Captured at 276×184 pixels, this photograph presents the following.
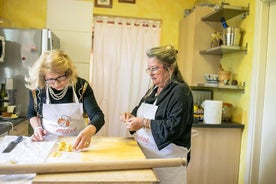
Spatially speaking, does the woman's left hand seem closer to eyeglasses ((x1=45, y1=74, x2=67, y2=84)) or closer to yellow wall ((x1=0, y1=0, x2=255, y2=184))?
eyeglasses ((x1=45, y1=74, x2=67, y2=84))

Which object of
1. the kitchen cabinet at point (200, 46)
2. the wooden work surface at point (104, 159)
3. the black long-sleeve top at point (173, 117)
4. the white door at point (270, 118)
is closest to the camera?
the wooden work surface at point (104, 159)

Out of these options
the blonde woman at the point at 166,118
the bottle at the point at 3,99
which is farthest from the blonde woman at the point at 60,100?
the bottle at the point at 3,99

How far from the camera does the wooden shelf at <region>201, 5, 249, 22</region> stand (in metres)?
2.26

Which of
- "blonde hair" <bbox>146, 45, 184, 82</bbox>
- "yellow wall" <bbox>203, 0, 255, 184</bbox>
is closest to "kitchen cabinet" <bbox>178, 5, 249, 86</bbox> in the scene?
"yellow wall" <bbox>203, 0, 255, 184</bbox>

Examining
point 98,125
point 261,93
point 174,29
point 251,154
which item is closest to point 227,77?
point 261,93

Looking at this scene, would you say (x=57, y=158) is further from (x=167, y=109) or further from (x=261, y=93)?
(x=261, y=93)

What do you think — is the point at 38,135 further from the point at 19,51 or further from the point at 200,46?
the point at 200,46

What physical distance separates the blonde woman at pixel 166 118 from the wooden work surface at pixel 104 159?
111 mm

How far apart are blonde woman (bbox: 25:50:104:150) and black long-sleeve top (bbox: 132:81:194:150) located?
0.32 m

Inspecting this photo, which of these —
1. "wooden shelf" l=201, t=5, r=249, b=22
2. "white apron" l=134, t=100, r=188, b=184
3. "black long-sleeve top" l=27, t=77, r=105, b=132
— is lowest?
"white apron" l=134, t=100, r=188, b=184

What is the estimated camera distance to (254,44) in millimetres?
2121

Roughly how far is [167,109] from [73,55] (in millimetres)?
2122

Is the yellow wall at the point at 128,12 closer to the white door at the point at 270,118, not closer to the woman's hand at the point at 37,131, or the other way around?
the white door at the point at 270,118

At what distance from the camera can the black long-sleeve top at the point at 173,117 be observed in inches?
49.4
